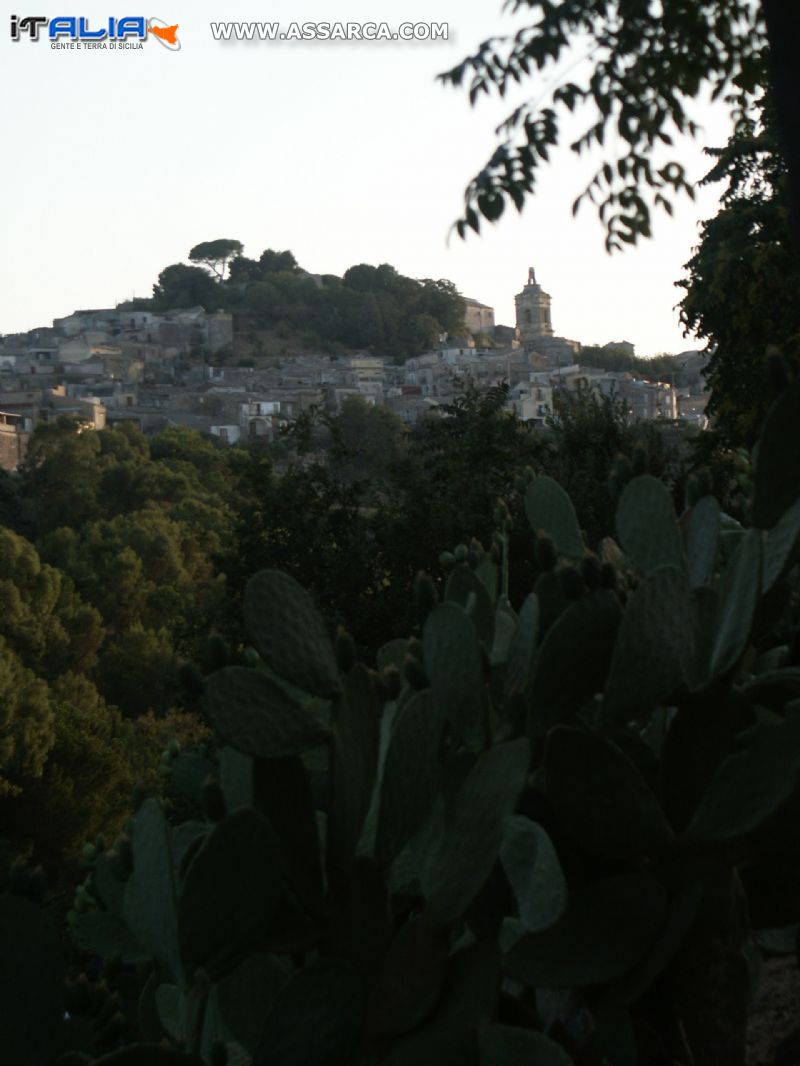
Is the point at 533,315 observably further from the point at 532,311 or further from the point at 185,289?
the point at 185,289

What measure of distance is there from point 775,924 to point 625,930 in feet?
0.69

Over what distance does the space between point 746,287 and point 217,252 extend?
4423 inches

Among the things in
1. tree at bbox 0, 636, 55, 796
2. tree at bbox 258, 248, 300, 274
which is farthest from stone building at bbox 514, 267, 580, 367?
tree at bbox 0, 636, 55, 796

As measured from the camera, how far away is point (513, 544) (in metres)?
11.2

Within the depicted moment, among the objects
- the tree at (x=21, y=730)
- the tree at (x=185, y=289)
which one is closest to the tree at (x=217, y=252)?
the tree at (x=185, y=289)

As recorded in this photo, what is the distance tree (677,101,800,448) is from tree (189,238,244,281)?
4298 inches

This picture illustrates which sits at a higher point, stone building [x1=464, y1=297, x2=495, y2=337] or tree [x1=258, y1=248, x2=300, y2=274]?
tree [x1=258, y1=248, x2=300, y2=274]

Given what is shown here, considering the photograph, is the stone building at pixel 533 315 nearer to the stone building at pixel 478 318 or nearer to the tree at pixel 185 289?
the stone building at pixel 478 318

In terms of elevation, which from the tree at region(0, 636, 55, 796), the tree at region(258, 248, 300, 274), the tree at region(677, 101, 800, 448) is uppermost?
the tree at region(258, 248, 300, 274)

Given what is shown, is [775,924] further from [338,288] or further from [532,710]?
[338,288]

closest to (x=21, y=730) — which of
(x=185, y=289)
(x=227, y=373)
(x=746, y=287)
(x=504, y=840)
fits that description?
(x=746, y=287)

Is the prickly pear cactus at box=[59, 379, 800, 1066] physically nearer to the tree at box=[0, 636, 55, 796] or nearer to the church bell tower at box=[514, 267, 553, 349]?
the tree at box=[0, 636, 55, 796]

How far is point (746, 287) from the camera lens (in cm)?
1309

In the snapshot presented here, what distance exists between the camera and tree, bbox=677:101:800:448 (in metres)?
12.6
